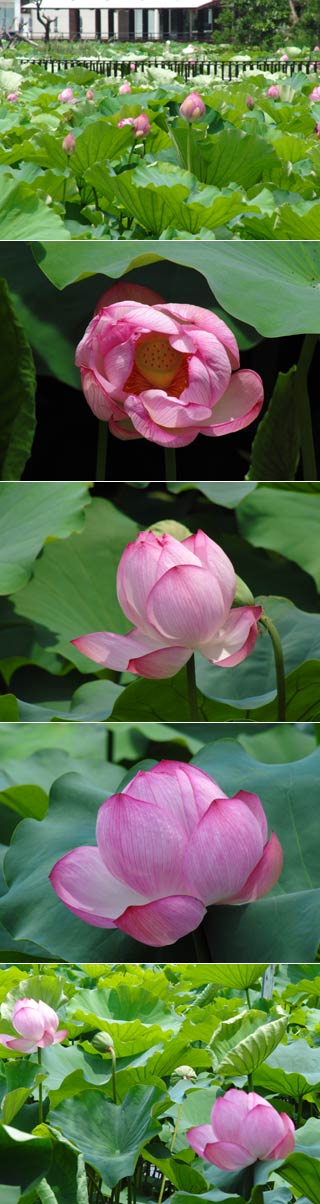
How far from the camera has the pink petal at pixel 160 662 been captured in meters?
0.83

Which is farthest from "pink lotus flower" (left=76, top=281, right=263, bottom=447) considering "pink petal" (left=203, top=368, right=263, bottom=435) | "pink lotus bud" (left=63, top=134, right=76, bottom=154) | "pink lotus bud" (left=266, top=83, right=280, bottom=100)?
"pink lotus bud" (left=266, top=83, right=280, bottom=100)

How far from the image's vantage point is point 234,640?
85cm

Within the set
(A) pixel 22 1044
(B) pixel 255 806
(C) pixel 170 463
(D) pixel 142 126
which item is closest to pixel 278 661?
(B) pixel 255 806

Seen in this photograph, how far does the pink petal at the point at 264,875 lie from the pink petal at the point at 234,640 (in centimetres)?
15

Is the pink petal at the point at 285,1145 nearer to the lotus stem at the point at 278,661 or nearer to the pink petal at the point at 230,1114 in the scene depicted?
the pink petal at the point at 230,1114

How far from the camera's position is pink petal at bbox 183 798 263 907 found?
0.71 metres

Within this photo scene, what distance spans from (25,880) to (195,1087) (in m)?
0.76

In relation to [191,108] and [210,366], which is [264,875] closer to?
[210,366]

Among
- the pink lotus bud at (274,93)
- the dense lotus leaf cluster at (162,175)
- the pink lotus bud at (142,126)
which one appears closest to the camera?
the dense lotus leaf cluster at (162,175)

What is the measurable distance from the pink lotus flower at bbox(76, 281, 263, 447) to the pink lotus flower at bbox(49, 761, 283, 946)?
0.40 meters

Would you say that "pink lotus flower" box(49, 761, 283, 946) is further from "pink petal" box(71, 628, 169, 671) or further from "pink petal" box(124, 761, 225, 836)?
"pink petal" box(71, 628, 169, 671)

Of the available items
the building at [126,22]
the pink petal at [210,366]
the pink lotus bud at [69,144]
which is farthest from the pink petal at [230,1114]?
the building at [126,22]

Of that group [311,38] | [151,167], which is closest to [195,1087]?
[151,167]

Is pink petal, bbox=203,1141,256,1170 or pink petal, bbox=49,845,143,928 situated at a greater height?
pink petal, bbox=49,845,143,928
